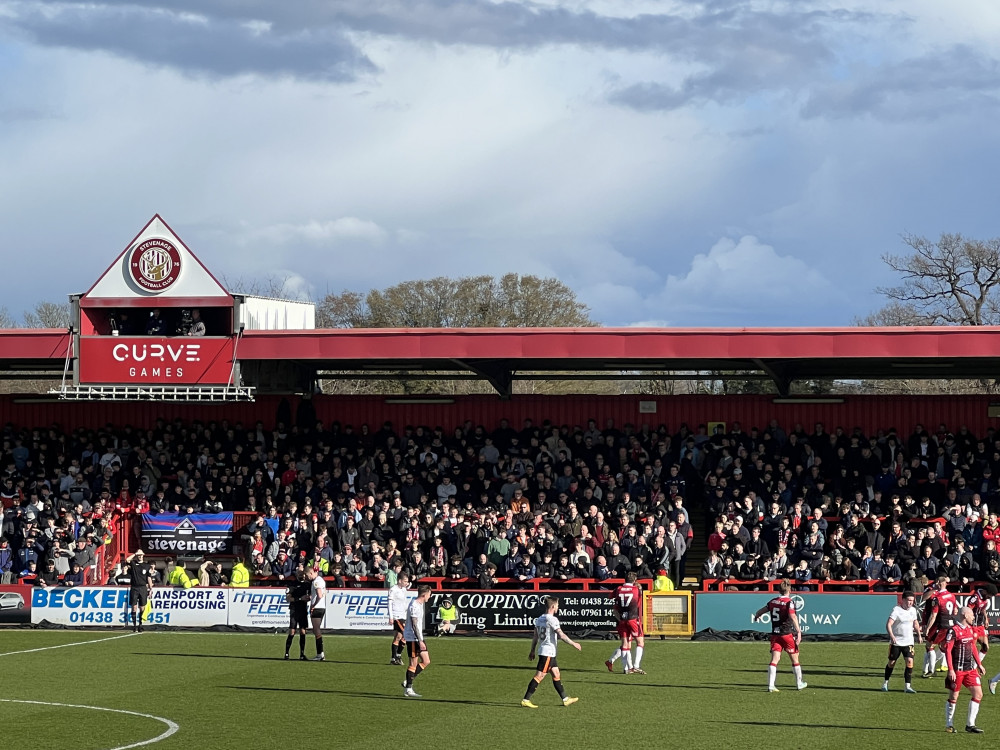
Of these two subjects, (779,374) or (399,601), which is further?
(779,374)

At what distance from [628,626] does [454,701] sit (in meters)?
4.66

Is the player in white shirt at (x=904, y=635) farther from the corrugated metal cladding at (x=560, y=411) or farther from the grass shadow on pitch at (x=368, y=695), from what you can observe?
the corrugated metal cladding at (x=560, y=411)

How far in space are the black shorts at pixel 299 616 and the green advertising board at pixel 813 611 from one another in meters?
9.09

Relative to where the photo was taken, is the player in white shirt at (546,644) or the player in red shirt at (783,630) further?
the player in red shirt at (783,630)

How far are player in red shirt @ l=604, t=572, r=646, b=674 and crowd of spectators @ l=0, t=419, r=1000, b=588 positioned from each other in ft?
22.0

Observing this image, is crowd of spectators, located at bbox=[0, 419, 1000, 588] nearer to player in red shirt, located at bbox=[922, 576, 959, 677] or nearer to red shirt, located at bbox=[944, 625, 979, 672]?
player in red shirt, located at bbox=[922, 576, 959, 677]

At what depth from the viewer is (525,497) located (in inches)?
1367

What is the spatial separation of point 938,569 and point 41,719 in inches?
769

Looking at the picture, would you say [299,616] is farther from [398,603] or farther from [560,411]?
[560,411]

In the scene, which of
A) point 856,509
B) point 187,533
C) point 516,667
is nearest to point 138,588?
point 187,533

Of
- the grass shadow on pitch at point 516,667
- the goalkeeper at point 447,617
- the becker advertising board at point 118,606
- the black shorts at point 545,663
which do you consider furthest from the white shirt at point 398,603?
the becker advertising board at point 118,606

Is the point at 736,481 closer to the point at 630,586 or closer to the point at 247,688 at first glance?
the point at 630,586

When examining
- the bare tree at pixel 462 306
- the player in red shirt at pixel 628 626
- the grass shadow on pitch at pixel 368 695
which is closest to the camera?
the grass shadow on pitch at pixel 368 695

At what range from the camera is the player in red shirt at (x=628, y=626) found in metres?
23.0
